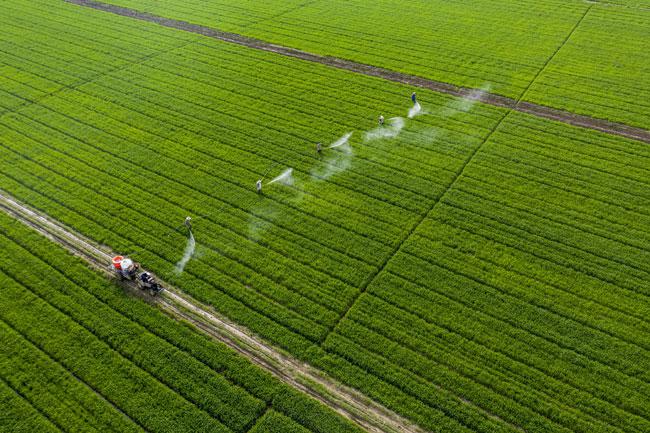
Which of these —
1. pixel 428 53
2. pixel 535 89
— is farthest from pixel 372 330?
pixel 428 53

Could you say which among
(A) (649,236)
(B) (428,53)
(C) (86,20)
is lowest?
(A) (649,236)

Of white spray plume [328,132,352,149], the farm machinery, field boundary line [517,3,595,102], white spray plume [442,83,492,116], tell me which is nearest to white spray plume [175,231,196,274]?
the farm machinery

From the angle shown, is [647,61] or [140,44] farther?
[140,44]

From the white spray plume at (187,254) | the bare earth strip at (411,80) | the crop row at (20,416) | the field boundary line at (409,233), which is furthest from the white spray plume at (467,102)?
the crop row at (20,416)

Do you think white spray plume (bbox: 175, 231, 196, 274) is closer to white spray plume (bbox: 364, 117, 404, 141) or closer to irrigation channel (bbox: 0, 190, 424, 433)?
irrigation channel (bbox: 0, 190, 424, 433)

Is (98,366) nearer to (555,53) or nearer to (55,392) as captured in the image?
(55,392)

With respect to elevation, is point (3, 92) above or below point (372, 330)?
above

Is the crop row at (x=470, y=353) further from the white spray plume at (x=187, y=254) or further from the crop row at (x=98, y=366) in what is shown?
the white spray plume at (x=187, y=254)

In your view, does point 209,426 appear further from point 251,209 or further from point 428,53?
point 428,53
